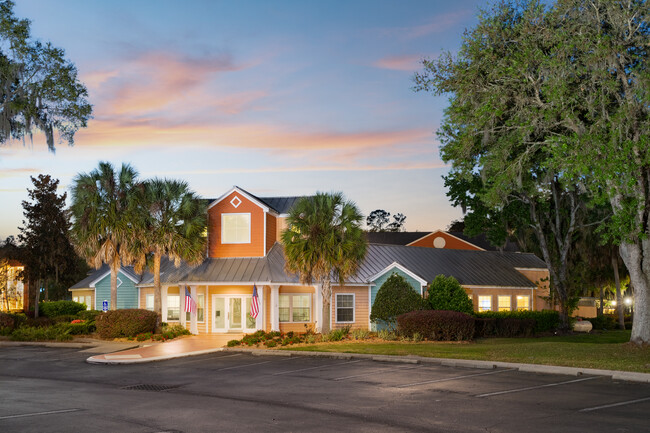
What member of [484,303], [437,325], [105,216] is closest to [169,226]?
[105,216]

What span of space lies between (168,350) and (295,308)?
9.58 meters

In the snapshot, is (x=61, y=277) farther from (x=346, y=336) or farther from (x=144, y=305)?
(x=346, y=336)

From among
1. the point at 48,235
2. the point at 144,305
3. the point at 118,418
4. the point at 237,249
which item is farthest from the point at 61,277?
the point at 118,418

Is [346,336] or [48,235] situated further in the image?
[48,235]

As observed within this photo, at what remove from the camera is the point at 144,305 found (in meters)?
37.8

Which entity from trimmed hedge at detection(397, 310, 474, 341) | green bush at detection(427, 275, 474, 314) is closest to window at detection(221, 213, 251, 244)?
trimmed hedge at detection(397, 310, 474, 341)

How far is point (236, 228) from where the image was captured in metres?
36.9

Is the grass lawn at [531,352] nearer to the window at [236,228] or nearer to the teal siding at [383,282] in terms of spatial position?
the teal siding at [383,282]

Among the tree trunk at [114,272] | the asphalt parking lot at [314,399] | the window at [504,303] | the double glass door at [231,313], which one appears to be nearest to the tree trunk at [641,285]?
the asphalt parking lot at [314,399]

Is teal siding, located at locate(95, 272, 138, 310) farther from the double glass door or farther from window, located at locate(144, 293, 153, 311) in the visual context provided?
the double glass door

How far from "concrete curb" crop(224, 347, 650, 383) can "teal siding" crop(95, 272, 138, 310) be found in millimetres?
13787

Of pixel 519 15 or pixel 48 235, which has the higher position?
pixel 519 15

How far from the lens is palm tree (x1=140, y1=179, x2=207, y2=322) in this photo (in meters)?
34.2

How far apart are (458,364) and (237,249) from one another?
59.9 feet
